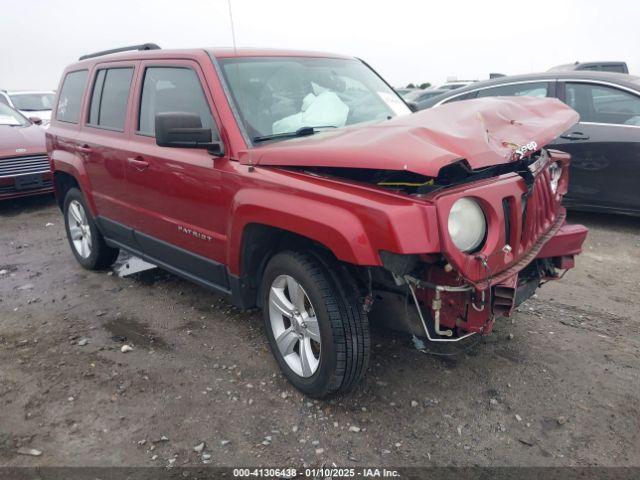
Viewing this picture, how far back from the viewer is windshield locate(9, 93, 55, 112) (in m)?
12.9

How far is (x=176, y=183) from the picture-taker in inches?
135

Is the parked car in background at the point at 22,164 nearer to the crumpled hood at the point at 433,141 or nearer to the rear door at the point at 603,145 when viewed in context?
the crumpled hood at the point at 433,141

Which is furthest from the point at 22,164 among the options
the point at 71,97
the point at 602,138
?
the point at 602,138

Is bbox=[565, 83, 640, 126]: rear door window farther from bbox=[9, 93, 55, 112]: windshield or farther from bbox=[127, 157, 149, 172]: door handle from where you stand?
bbox=[9, 93, 55, 112]: windshield

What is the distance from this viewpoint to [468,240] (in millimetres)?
2398

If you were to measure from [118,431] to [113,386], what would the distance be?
1.49ft

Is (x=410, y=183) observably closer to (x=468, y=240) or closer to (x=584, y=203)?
(x=468, y=240)

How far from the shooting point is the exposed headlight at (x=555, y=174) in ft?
10.3

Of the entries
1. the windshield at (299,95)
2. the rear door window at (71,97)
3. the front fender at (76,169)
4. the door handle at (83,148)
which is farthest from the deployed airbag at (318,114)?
the rear door window at (71,97)

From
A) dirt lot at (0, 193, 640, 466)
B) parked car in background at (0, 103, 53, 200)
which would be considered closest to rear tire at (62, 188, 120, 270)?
dirt lot at (0, 193, 640, 466)

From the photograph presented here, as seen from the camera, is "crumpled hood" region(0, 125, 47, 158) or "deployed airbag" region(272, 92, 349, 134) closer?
"deployed airbag" region(272, 92, 349, 134)

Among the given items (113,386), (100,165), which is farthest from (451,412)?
(100,165)

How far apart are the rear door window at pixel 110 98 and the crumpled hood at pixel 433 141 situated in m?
1.60

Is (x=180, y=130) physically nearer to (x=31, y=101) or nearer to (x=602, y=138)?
(x=602, y=138)
